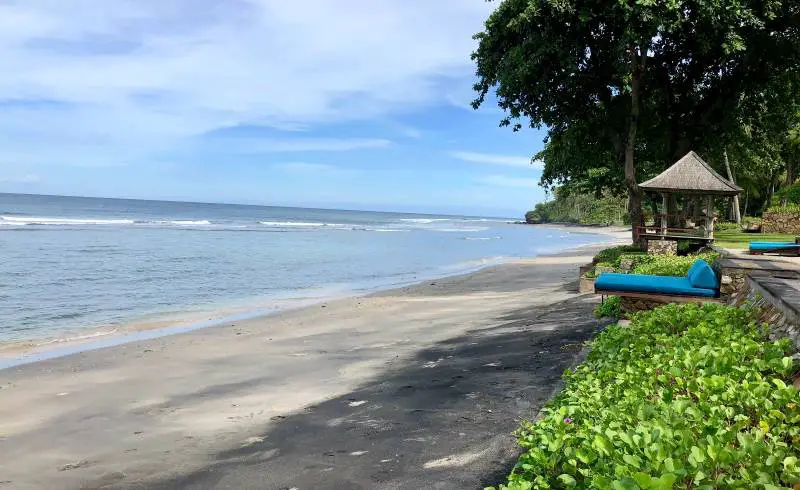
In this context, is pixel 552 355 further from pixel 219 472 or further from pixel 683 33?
pixel 683 33

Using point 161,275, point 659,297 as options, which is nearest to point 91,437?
point 659,297

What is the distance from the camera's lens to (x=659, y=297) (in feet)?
33.0

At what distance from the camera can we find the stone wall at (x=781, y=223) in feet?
109

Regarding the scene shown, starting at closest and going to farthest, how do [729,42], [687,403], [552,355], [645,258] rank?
[687,403], [552,355], [645,258], [729,42]

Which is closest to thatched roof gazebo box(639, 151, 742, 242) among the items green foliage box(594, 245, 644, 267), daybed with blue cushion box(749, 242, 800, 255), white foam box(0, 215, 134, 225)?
green foliage box(594, 245, 644, 267)

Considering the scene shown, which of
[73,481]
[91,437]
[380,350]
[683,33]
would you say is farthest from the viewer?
[683,33]

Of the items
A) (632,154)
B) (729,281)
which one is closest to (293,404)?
(729,281)

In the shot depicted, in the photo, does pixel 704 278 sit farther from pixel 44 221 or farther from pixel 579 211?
pixel 579 211

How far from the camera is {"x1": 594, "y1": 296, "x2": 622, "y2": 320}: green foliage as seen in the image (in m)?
11.0

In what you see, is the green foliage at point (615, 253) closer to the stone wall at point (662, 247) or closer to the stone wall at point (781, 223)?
the stone wall at point (662, 247)

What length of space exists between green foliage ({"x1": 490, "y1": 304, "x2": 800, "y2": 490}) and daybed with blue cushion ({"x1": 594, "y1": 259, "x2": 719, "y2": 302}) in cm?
416

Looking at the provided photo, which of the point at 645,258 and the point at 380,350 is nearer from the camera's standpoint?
the point at 380,350

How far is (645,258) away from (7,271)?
24725 millimetres

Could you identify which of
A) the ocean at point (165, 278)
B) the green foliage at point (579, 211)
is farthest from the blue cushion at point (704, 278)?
the green foliage at point (579, 211)
